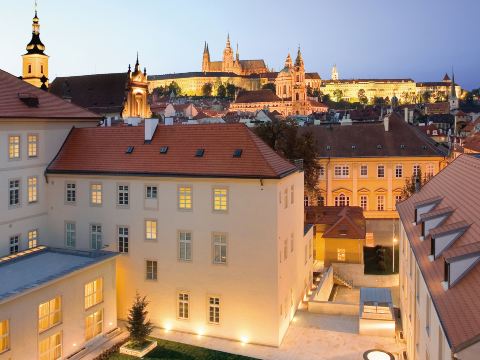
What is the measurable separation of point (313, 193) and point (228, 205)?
86.4ft

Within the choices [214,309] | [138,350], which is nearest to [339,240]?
[214,309]

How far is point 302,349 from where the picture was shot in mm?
25000

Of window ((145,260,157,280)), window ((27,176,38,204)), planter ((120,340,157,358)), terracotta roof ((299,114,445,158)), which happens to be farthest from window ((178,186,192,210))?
terracotta roof ((299,114,445,158))

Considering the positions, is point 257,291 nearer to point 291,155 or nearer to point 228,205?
point 228,205

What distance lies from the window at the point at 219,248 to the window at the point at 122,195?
17.8 feet

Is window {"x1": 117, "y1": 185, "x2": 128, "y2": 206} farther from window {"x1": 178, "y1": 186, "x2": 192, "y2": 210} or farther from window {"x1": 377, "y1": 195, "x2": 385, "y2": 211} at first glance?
window {"x1": 377, "y1": 195, "x2": 385, "y2": 211}

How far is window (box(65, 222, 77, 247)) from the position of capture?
2971 centimetres

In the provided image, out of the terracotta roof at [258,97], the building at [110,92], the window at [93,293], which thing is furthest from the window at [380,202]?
the terracotta roof at [258,97]

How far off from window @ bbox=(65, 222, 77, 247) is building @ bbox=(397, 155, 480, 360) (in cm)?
1763

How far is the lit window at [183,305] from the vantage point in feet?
88.6

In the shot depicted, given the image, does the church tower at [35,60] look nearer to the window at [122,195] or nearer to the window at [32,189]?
the window at [32,189]

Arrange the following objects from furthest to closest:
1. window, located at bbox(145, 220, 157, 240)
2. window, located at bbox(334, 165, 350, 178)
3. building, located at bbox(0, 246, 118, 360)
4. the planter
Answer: window, located at bbox(334, 165, 350, 178) → window, located at bbox(145, 220, 157, 240) → the planter → building, located at bbox(0, 246, 118, 360)

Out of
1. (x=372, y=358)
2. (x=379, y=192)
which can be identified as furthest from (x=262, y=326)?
(x=379, y=192)

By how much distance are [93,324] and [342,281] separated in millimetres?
18735
